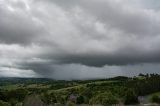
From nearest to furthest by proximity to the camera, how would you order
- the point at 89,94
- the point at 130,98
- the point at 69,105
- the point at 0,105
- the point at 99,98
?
the point at 0,105 → the point at 69,105 → the point at 99,98 → the point at 130,98 → the point at 89,94

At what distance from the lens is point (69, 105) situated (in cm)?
9075

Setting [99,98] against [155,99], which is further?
[155,99]

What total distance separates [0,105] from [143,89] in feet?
459

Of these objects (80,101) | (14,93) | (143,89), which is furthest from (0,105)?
(143,89)

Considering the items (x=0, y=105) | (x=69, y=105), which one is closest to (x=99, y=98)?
(x=69, y=105)

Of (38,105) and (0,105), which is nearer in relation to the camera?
(0,105)

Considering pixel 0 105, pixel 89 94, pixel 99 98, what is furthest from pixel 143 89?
pixel 0 105

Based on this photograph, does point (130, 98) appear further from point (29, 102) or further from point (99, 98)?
point (29, 102)

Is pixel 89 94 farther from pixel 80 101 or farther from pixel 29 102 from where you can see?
pixel 29 102

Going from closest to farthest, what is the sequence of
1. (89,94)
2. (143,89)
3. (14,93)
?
(14,93) → (89,94) → (143,89)

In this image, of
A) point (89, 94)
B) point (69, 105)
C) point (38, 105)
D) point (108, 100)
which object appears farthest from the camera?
point (89, 94)

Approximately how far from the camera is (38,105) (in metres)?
83.1

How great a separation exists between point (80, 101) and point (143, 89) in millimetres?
74075

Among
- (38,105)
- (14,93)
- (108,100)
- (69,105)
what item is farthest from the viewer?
(14,93)
